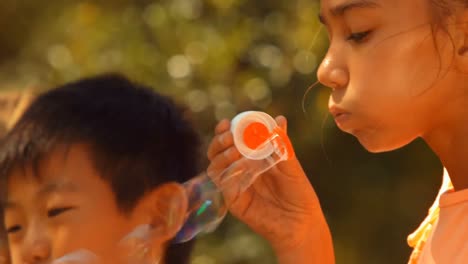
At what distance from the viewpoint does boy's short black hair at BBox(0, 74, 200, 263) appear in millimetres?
1920

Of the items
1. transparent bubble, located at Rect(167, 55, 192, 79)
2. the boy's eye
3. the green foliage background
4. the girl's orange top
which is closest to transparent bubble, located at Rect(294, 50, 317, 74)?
the green foliage background

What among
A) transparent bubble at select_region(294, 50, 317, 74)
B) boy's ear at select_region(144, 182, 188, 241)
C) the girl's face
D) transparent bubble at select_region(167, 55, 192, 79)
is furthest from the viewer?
transparent bubble at select_region(167, 55, 192, 79)

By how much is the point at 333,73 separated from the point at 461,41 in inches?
8.0

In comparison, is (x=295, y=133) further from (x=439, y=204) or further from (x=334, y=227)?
(x=439, y=204)

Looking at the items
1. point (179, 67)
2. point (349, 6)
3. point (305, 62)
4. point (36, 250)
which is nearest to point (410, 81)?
point (349, 6)

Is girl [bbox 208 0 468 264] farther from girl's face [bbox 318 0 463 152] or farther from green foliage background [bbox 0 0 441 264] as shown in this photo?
green foliage background [bbox 0 0 441 264]

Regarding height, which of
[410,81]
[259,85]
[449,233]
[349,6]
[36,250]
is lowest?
[259,85]

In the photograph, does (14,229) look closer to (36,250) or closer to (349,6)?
(36,250)

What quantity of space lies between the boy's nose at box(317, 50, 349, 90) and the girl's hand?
23cm

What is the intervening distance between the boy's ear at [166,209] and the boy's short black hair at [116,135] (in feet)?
0.06

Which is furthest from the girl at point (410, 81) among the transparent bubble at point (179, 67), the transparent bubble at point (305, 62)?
the transparent bubble at point (179, 67)

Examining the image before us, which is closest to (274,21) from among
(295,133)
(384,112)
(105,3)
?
(295,133)

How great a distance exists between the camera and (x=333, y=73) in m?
1.77

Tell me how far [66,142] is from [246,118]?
31cm
